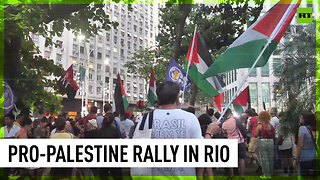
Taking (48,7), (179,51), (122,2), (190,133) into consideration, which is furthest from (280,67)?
(48,7)

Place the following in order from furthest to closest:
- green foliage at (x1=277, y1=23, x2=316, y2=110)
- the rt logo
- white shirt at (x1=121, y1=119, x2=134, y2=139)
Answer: white shirt at (x1=121, y1=119, x2=134, y2=139), green foliage at (x1=277, y1=23, x2=316, y2=110), the rt logo

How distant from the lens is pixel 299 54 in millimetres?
6094

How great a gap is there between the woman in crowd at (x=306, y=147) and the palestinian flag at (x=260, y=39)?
125 cm

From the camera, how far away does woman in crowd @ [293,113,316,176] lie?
16.9 ft

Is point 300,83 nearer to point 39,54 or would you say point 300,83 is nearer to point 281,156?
point 281,156

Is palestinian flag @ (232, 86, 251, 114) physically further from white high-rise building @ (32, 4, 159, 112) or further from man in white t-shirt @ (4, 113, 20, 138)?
man in white t-shirt @ (4, 113, 20, 138)

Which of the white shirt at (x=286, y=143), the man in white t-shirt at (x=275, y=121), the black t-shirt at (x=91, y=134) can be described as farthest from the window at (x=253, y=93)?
the black t-shirt at (x=91, y=134)

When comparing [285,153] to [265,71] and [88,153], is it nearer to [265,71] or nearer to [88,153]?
[265,71]

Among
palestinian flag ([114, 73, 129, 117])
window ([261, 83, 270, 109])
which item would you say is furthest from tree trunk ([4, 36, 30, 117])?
window ([261, 83, 270, 109])

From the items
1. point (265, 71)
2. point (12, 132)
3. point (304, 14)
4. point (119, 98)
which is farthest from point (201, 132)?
point (12, 132)

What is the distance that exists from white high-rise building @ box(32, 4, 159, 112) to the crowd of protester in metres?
0.59

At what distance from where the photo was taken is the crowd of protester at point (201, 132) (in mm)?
3068

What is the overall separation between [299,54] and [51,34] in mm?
4637

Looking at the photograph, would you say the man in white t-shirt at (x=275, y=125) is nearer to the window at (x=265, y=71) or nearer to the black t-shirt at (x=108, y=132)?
the window at (x=265, y=71)
